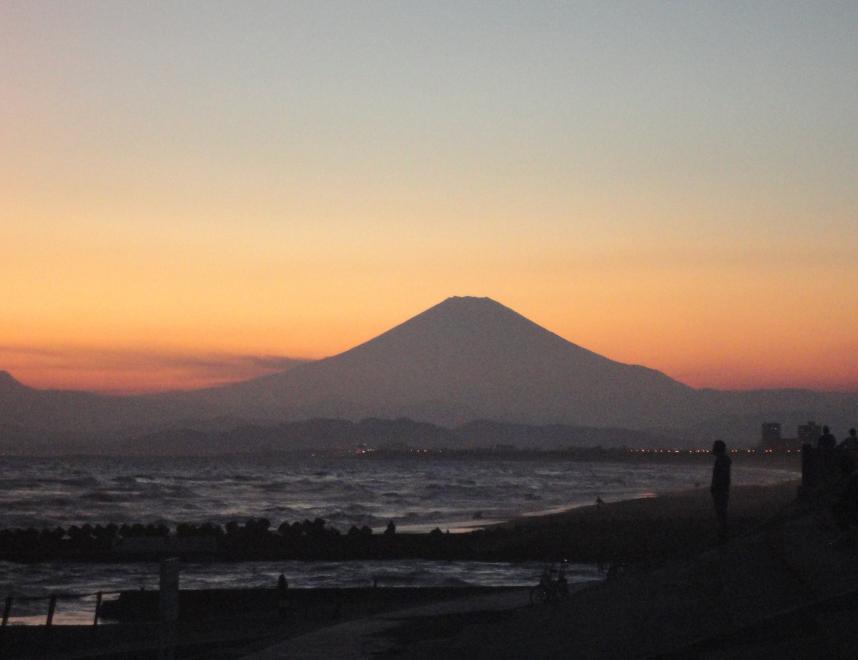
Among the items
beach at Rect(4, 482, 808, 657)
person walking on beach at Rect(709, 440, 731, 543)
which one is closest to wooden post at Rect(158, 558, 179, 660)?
beach at Rect(4, 482, 808, 657)

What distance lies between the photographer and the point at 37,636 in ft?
59.8

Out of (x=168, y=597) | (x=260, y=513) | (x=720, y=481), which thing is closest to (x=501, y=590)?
(x=720, y=481)

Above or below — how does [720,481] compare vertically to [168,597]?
above

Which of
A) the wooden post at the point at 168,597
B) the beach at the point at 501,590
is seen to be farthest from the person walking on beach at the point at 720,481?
the wooden post at the point at 168,597


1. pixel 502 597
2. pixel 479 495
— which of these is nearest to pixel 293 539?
pixel 502 597

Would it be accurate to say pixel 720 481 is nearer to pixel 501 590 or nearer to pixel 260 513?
pixel 501 590

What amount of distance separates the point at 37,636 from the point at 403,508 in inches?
2541

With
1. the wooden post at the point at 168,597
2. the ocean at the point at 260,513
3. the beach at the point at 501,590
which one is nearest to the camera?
the wooden post at the point at 168,597

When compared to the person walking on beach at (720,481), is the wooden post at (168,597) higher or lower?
lower

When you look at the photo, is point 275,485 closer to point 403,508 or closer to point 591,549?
point 403,508

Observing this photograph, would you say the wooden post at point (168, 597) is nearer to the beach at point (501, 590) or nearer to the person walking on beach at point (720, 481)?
the beach at point (501, 590)

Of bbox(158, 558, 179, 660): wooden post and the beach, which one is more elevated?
bbox(158, 558, 179, 660): wooden post

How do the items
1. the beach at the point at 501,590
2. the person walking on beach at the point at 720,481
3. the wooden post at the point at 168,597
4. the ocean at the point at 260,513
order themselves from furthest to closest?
1. the ocean at the point at 260,513
2. the beach at the point at 501,590
3. the person walking on beach at the point at 720,481
4. the wooden post at the point at 168,597

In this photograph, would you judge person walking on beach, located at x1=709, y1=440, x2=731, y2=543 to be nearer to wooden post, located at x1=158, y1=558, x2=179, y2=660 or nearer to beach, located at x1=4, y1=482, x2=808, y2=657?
beach, located at x1=4, y1=482, x2=808, y2=657
